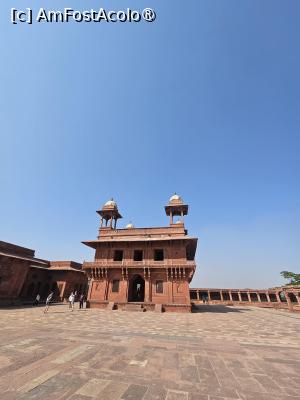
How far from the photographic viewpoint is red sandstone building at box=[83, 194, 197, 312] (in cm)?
1936

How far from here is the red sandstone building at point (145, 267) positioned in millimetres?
19359

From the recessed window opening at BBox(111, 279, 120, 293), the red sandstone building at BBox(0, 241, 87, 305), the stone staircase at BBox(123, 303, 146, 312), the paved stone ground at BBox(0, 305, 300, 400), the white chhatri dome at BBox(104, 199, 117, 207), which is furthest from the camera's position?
the white chhatri dome at BBox(104, 199, 117, 207)

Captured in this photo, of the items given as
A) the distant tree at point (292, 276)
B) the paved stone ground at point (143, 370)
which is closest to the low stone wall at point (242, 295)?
the distant tree at point (292, 276)

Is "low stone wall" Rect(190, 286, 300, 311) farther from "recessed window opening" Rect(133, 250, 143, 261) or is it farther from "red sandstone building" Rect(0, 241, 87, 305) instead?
"red sandstone building" Rect(0, 241, 87, 305)

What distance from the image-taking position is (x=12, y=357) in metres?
4.59

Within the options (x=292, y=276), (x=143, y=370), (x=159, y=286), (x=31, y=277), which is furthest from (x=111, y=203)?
(x=292, y=276)

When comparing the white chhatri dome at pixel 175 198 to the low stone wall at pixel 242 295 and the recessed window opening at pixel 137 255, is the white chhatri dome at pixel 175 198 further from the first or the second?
the low stone wall at pixel 242 295

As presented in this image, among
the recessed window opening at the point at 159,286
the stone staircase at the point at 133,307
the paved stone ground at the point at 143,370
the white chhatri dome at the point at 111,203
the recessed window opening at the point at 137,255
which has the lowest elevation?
the paved stone ground at the point at 143,370

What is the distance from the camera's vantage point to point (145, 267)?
20.5 m

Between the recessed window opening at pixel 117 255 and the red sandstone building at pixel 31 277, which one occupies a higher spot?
the recessed window opening at pixel 117 255

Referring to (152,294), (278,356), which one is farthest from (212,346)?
(152,294)

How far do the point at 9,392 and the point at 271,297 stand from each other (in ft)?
152

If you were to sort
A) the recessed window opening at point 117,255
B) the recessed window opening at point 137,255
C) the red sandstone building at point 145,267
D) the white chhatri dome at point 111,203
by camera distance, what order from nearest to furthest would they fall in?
the red sandstone building at point 145,267, the recessed window opening at point 137,255, the recessed window opening at point 117,255, the white chhatri dome at point 111,203

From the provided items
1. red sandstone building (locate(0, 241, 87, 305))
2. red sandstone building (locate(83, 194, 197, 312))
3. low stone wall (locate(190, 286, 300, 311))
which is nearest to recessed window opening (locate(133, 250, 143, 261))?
red sandstone building (locate(83, 194, 197, 312))
